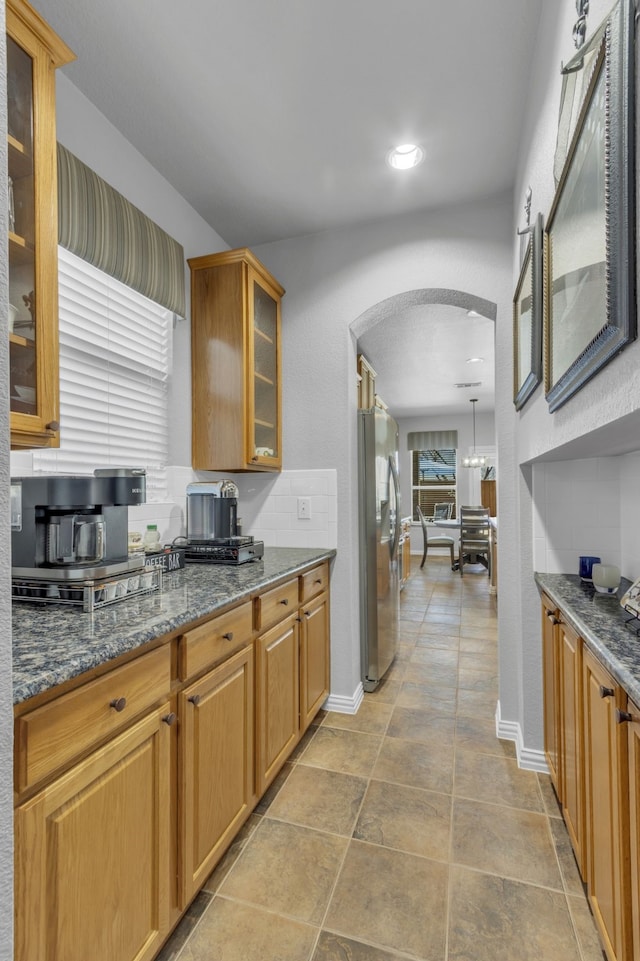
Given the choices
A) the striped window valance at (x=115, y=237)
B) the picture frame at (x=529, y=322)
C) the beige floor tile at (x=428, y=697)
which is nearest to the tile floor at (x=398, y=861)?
the beige floor tile at (x=428, y=697)

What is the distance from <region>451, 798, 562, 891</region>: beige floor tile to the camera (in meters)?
1.52

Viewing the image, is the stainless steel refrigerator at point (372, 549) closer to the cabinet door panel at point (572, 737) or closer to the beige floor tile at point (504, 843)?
the beige floor tile at point (504, 843)

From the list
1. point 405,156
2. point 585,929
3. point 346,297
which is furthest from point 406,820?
point 405,156

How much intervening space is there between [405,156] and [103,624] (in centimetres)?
226

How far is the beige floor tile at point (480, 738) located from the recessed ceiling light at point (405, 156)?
2736mm

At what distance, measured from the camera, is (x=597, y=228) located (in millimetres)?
919

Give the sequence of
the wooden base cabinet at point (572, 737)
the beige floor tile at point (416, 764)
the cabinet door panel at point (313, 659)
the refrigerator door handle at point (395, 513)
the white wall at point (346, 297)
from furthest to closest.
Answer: the refrigerator door handle at point (395, 513) → the white wall at point (346, 297) → the cabinet door panel at point (313, 659) → the beige floor tile at point (416, 764) → the wooden base cabinet at point (572, 737)

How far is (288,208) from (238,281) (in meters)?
0.52

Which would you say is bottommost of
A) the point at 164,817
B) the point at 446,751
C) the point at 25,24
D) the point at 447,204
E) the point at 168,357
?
the point at 446,751

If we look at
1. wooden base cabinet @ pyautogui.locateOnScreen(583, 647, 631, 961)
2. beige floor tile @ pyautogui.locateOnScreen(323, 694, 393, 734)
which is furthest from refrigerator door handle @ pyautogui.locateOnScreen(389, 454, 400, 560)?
wooden base cabinet @ pyautogui.locateOnScreen(583, 647, 631, 961)

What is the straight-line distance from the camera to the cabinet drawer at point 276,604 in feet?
5.74

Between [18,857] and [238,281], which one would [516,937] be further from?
[238,281]

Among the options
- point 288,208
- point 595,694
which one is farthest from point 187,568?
point 288,208

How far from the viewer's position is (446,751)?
87.7 inches
